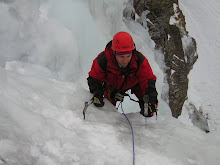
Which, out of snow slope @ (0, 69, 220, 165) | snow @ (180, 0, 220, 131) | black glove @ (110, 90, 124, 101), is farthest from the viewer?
snow @ (180, 0, 220, 131)

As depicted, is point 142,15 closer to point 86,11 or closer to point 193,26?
point 86,11

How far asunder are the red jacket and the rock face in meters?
5.34

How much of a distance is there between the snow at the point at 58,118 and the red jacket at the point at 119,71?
1.04ft

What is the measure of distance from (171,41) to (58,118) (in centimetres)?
833

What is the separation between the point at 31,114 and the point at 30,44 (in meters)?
1.86

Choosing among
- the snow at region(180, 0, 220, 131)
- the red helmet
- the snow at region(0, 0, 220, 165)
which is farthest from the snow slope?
the snow at region(180, 0, 220, 131)

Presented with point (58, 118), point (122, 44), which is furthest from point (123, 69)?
point (58, 118)

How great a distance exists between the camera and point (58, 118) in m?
1.78

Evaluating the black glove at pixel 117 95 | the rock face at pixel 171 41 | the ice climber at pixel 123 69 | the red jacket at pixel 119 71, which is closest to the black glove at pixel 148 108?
the ice climber at pixel 123 69

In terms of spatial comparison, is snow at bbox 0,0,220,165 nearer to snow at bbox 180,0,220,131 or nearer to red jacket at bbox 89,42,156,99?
red jacket at bbox 89,42,156,99

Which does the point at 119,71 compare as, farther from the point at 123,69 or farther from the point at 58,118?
the point at 58,118

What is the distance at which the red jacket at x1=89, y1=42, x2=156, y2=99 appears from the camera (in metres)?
2.20

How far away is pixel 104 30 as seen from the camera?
203 inches

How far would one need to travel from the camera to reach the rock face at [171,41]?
7.64 m
